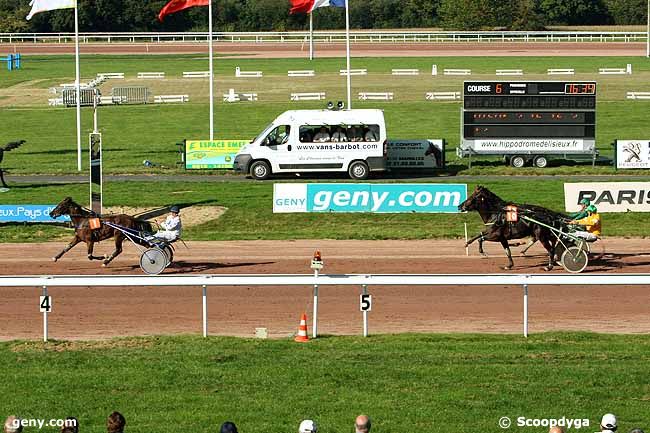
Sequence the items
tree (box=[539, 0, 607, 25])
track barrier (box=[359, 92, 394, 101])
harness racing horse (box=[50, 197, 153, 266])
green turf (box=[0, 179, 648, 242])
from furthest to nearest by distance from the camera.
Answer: tree (box=[539, 0, 607, 25]) < track barrier (box=[359, 92, 394, 101]) < green turf (box=[0, 179, 648, 242]) < harness racing horse (box=[50, 197, 153, 266])

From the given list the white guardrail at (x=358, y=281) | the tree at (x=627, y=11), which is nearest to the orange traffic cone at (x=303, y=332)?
the white guardrail at (x=358, y=281)

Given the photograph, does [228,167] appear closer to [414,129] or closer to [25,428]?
[414,129]

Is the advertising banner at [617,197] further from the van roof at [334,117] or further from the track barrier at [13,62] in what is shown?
the track barrier at [13,62]

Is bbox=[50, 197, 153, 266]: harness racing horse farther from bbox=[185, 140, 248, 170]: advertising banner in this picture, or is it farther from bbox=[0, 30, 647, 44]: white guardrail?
bbox=[0, 30, 647, 44]: white guardrail

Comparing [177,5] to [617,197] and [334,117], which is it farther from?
[617,197]

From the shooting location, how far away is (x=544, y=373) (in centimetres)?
1566

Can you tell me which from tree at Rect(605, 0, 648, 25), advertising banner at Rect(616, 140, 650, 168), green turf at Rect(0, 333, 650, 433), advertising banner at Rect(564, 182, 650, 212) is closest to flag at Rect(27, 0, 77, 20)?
advertising banner at Rect(564, 182, 650, 212)

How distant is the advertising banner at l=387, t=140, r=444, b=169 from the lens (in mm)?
36156

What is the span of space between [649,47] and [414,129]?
116 feet

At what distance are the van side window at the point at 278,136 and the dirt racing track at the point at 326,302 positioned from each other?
9268 mm

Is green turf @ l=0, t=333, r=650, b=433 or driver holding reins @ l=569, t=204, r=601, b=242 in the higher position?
driver holding reins @ l=569, t=204, r=601, b=242

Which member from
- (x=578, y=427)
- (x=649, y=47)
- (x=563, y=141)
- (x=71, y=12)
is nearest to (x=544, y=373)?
(x=578, y=427)

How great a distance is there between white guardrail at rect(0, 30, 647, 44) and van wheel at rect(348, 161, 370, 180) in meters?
58.7

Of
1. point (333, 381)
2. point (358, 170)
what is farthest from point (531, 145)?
point (333, 381)
